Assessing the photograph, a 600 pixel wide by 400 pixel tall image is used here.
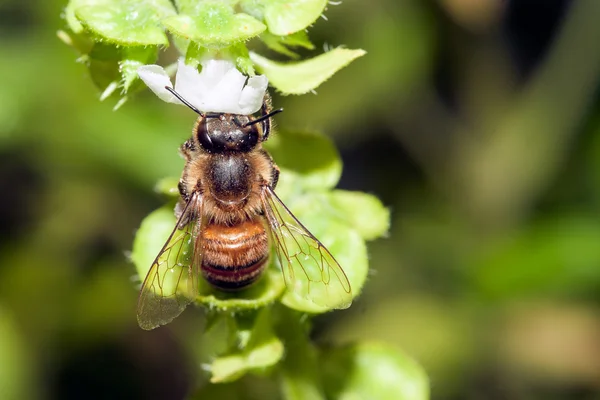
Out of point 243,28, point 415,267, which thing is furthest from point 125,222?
point 243,28

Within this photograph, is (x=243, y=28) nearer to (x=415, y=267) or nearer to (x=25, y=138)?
(x=25, y=138)

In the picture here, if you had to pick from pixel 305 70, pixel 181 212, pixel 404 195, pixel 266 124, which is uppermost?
pixel 305 70

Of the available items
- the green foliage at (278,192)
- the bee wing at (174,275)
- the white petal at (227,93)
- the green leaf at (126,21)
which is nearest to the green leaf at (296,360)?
the green foliage at (278,192)

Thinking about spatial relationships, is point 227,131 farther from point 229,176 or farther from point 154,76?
point 154,76

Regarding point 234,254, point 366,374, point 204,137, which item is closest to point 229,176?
point 204,137

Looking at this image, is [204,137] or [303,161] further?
[303,161]

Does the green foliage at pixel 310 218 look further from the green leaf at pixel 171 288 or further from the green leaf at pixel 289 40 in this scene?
the green leaf at pixel 289 40
